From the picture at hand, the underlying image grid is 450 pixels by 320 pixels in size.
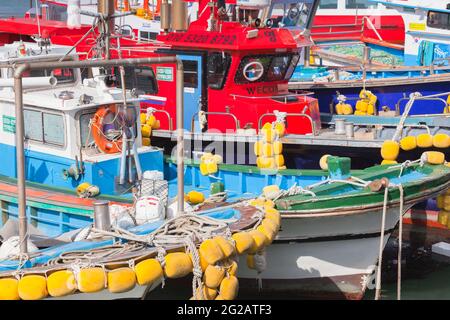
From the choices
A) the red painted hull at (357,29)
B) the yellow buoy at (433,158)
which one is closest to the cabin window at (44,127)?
the yellow buoy at (433,158)

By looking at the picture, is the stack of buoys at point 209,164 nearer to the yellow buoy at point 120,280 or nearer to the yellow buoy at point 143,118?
the yellow buoy at point 143,118

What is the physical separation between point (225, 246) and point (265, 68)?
5740 mm

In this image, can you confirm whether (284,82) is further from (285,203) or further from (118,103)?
(285,203)

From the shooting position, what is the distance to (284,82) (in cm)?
1294

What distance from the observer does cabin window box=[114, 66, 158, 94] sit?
12.6m

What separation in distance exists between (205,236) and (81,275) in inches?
49.6

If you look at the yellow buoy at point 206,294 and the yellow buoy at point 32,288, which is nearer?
the yellow buoy at point 32,288

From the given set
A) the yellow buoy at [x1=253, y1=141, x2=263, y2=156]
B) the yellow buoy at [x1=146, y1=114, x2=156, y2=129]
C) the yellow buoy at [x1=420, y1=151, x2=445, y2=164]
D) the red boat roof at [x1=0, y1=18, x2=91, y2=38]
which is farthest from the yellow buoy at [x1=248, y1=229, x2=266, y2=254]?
the red boat roof at [x1=0, y1=18, x2=91, y2=38]

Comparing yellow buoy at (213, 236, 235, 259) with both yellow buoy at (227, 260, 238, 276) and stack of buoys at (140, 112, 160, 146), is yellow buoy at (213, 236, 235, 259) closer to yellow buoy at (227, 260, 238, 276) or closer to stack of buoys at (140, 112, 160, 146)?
yellow buoy at (227, 260, 238, 276)

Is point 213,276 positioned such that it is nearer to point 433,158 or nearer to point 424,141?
point 433,158

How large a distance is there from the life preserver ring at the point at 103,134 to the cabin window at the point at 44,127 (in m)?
0.39

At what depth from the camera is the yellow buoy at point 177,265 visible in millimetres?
6953

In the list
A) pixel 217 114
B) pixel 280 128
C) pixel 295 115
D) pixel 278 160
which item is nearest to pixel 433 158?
pixel 278 160

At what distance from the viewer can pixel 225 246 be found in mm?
7191
